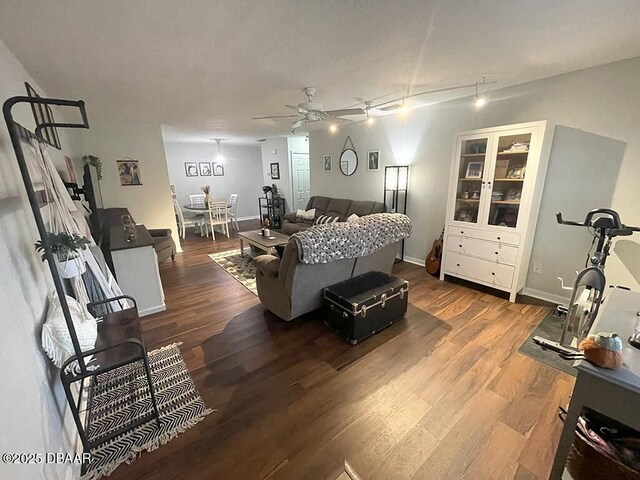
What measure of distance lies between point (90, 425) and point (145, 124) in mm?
4590

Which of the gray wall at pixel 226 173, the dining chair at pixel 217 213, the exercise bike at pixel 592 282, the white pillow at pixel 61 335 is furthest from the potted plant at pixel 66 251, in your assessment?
the gray wall at pixel 226 173

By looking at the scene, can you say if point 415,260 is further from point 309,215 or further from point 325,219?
point 309,215

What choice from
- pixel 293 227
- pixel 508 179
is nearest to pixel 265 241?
pixel 293 227

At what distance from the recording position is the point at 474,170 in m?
3.20

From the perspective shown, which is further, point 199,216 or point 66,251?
point 199,216

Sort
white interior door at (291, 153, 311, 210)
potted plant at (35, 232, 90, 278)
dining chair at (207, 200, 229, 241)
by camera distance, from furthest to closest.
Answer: white interior door at (291, 153, 311, 210)
dining chair at (207, 200, 229, 241)
potted plant at (35, 232, 90, 278)

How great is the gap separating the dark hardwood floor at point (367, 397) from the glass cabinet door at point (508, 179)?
1033mm

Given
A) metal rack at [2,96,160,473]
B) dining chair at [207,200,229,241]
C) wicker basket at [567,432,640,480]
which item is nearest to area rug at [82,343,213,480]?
metal rack at [2,96,160,473]

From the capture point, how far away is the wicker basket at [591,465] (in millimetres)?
983

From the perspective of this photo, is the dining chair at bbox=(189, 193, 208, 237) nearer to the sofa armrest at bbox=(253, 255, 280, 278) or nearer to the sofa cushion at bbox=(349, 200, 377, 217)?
the sofa cushion at bbox=(349, 200, 377, 217)

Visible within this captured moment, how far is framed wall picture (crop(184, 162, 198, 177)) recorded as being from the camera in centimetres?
751

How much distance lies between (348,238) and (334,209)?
2.93 meters

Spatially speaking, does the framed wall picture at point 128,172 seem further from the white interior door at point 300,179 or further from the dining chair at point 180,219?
the white interior door at point 300,179

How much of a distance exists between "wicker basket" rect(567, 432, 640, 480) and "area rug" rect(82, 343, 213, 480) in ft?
6.31
